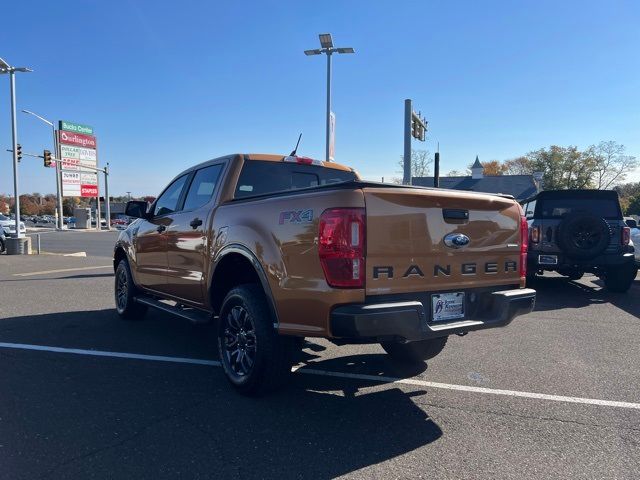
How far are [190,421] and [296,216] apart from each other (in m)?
1.61

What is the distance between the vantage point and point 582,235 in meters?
8.60

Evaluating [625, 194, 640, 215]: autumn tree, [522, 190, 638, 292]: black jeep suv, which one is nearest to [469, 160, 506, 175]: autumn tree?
[625, 194, 640, 215]: autumn tree

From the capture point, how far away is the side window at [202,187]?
15.9ft

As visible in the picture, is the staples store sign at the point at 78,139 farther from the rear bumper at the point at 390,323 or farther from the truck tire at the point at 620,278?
the rear bumper at the point at 390,323

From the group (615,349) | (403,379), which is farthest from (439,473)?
(615,349)

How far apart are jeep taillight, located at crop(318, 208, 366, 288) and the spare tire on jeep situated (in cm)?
675

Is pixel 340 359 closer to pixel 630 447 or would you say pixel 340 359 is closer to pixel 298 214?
pixel 298 214

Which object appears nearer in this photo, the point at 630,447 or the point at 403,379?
the point at 630,447

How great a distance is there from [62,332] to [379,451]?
4.53 metres

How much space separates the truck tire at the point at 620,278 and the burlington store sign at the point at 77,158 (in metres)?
49.7

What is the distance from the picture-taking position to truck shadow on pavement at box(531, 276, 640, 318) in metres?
8.20

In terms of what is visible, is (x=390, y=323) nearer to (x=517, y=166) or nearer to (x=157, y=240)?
(x=157, y=240)

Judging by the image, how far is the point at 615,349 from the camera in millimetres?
5465

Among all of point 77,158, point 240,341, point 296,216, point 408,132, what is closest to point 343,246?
point 296,216
